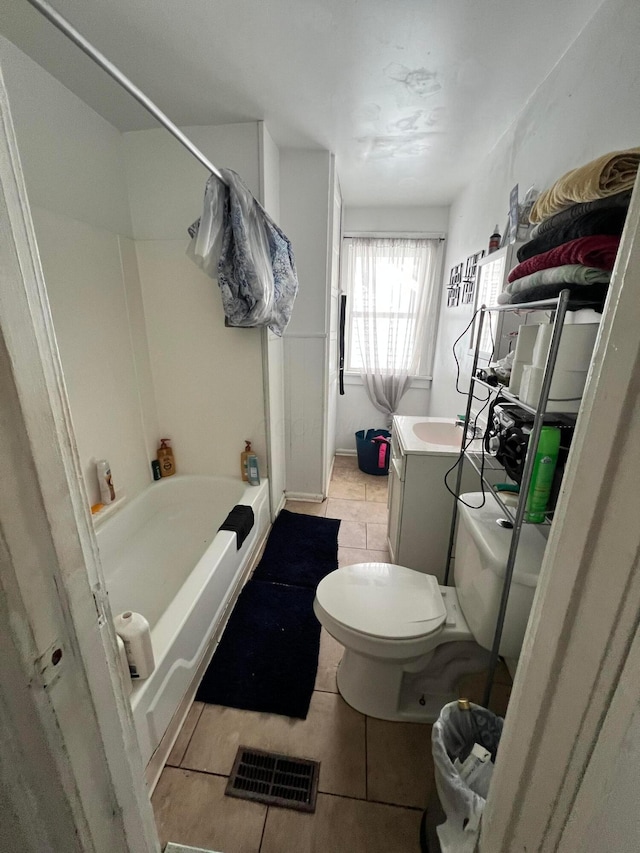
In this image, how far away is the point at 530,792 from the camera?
0.45 metres

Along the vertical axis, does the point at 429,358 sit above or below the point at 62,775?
above

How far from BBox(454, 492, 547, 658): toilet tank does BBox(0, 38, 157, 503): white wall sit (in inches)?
63.2

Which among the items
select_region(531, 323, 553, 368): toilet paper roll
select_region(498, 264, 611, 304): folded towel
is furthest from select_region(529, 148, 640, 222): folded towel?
select_region(531, 323, 553, 368): toilet paper roll

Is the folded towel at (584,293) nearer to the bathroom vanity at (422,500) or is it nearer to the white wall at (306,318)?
the bathroom vanity at (422,500)

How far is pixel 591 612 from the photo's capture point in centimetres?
36

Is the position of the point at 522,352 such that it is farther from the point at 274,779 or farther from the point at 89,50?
the point at 274,779

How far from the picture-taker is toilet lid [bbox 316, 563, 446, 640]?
1100mm

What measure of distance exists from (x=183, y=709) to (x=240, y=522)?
29.3 inches

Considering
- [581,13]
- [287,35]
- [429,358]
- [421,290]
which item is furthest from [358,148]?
[429,358]

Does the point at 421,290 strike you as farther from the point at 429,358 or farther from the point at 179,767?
the point at 179,767

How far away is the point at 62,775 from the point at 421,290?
3297mm

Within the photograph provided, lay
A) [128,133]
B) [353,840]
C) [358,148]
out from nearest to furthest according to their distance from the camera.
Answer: [353,840]
[128,133]
[358,148]

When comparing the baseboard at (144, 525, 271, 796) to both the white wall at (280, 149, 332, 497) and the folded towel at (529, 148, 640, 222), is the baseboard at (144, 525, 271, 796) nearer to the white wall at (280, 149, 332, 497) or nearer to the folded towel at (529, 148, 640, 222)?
the white wall at (280, 149, 332, 497)

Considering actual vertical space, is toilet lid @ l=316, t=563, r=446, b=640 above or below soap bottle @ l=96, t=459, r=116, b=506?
below
